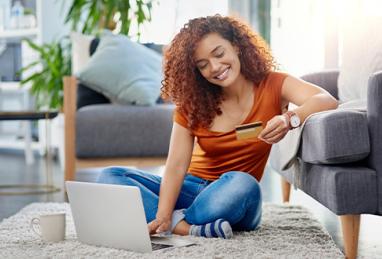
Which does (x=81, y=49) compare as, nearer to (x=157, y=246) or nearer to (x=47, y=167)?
(x=47, y=167)

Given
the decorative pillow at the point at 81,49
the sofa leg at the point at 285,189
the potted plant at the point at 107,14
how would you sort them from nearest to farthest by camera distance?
the sofa leg at the point at 285,189 < the decorative pillow at the point at 81,49 < the potted plant at the point at 107,14

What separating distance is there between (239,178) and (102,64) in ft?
6.07

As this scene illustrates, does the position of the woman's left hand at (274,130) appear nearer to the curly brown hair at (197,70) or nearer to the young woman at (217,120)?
the young woman at (217,120)

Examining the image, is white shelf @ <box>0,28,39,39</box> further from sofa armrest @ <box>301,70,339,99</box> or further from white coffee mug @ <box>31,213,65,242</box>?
white coffee mug @ <box>31,213,65,242</box>

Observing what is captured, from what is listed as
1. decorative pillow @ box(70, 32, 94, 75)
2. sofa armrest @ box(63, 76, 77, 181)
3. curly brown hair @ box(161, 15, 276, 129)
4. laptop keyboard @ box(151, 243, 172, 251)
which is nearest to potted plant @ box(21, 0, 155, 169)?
decorative pillow @ box(70, 32, 94, 75)

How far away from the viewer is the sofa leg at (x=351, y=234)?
73.2 inches

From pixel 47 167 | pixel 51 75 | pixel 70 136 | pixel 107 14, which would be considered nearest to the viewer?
pixel 70 136

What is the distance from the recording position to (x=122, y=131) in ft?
11.6

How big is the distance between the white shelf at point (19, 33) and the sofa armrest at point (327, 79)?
3.41 meters

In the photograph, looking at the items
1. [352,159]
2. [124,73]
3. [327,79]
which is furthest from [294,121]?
[124,73]

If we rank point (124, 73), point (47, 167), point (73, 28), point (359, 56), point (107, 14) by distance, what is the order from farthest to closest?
point (73, 28) < point (107, 14) < point (124, 73) < point (47, 167) < point (359, 56)

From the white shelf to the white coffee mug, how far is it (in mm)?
4211

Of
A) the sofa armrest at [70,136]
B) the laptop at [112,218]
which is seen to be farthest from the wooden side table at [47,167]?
the laptop at [112,218]

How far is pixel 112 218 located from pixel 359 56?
1.30 m
